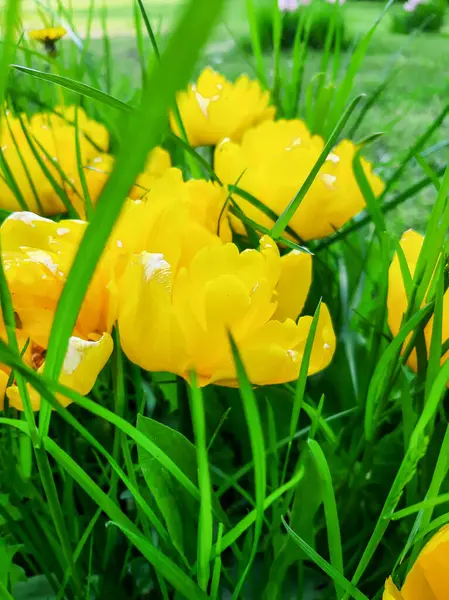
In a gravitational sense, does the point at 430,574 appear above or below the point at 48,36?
below

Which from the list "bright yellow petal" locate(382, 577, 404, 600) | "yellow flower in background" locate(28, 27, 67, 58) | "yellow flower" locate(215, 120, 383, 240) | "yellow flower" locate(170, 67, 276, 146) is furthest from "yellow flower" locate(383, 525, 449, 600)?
"yellow flower in background" locate(28, 27, 67, 58)

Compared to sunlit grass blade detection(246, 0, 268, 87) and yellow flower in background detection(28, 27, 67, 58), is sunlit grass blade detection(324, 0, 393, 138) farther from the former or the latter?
yellow flower in background detection(28, 27, 67, 58)

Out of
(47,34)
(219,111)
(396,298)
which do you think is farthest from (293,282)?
(47,34)

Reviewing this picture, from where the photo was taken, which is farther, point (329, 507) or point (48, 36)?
point (48, 36)

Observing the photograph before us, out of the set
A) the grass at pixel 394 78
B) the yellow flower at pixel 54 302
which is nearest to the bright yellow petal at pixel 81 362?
the yellow flower at pixel 54 302

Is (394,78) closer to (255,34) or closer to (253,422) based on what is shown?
(255,34)

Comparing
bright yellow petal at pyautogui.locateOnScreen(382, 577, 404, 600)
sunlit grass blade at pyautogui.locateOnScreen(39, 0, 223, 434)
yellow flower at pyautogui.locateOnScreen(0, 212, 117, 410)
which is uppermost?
sunlit grass blade at pyautogui.locateOnScreen(39, 0, 223, 434)

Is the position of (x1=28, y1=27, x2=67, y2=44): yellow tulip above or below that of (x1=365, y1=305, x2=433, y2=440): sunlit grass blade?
above
